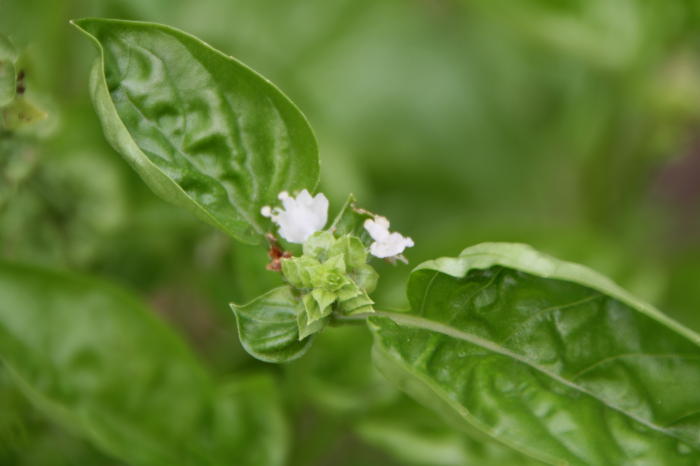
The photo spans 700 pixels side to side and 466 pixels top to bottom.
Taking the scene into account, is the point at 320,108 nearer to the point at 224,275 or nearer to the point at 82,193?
the point at 224,275

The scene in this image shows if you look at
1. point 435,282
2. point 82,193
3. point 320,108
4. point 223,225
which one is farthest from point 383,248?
point 320,108

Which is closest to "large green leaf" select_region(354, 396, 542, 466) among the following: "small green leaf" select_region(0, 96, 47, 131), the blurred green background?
the blurred green background

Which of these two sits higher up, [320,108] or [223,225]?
A: [320,108]

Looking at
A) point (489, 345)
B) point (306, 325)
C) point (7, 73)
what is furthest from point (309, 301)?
point (7, 73)

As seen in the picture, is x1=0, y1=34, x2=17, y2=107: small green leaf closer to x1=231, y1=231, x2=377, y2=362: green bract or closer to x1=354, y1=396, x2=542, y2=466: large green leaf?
x1=231, y1=231, x2=377, y2=362: green bract

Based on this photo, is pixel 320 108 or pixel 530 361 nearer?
pixel 530 361

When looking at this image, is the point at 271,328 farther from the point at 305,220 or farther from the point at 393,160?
the point at 393,160

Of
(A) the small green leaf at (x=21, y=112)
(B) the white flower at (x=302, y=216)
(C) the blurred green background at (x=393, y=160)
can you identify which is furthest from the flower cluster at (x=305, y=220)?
(A) the small green leaf at (x=21, y=112)
